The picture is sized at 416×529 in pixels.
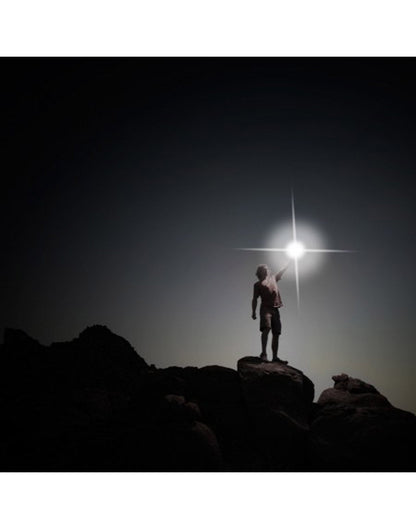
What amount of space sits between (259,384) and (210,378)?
2.02 meters

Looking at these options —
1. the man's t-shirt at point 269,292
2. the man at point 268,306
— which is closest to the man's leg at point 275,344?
the man at point 268,306

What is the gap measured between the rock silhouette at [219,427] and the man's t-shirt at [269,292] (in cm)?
229

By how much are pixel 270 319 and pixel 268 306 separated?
0.49m

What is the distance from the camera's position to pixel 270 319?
11.0m

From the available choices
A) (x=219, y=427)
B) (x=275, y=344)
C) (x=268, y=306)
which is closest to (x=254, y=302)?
(x=268, y=306)

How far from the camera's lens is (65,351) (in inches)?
711

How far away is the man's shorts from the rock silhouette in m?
1.36

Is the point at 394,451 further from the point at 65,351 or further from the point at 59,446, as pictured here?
the point at 65,351

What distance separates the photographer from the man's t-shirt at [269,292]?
11.1 meters

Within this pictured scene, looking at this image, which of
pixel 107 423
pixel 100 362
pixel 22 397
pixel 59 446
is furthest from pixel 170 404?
pixel 100 362

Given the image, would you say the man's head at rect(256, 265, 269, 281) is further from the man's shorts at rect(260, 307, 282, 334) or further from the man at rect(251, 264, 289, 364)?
the man's shorts at rect(260, 307, 282, 334)

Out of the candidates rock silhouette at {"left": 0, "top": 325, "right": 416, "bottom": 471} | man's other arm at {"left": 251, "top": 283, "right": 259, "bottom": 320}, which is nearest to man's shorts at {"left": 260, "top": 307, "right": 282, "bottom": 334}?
man's other arm at {"left": 251, "top": 283, "right": 259, "bottom": 320}

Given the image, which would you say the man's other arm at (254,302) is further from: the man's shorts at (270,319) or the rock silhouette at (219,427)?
the rock silhouette at (219,427)

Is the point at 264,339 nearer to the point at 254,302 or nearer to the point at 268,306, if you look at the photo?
the point at 268,306
